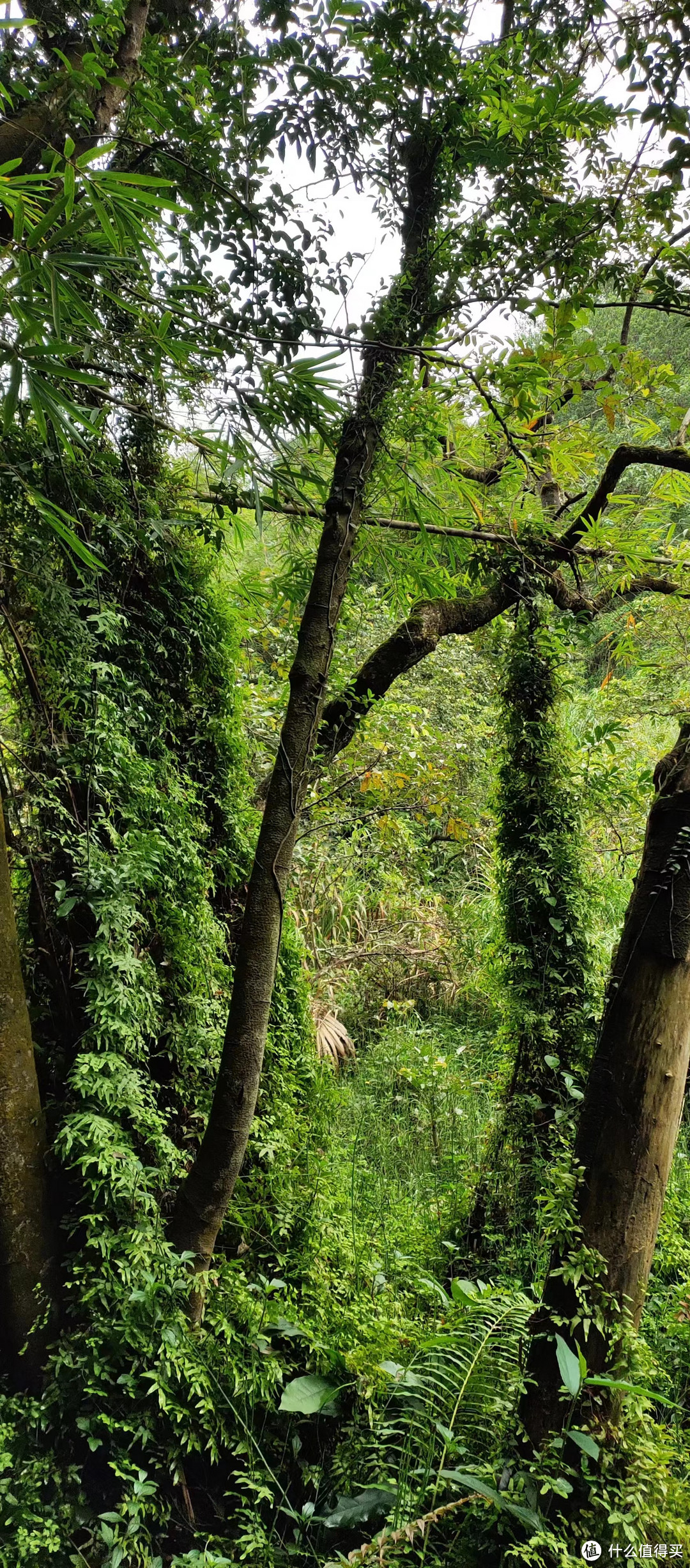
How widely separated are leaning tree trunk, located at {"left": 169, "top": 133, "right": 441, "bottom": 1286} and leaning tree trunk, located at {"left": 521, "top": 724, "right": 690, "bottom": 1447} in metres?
0.88

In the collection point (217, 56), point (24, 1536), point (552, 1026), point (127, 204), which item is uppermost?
point (217, 56)

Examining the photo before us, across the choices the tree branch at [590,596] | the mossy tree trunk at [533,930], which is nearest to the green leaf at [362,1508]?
the mossy tree trunk at [533,930]

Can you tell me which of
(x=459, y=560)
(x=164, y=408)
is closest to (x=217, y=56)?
(x=164, y=408)

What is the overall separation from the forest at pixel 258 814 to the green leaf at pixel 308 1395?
0.04 meters

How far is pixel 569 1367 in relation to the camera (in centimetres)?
171

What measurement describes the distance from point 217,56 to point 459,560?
1855 millimetres

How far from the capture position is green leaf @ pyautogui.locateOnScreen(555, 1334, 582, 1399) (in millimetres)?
1685

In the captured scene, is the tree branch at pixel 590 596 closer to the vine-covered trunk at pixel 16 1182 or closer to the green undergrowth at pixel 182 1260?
the green undergrowth at pixel 182 1260

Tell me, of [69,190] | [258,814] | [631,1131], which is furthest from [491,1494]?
[69,190]

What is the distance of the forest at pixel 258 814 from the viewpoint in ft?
5.73

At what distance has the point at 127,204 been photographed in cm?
A: 150

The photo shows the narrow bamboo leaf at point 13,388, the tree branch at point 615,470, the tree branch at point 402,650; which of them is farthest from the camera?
the tree branch at point 402,650

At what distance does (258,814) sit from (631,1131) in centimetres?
189

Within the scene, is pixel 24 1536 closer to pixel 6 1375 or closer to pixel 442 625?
pixel 6 1375
